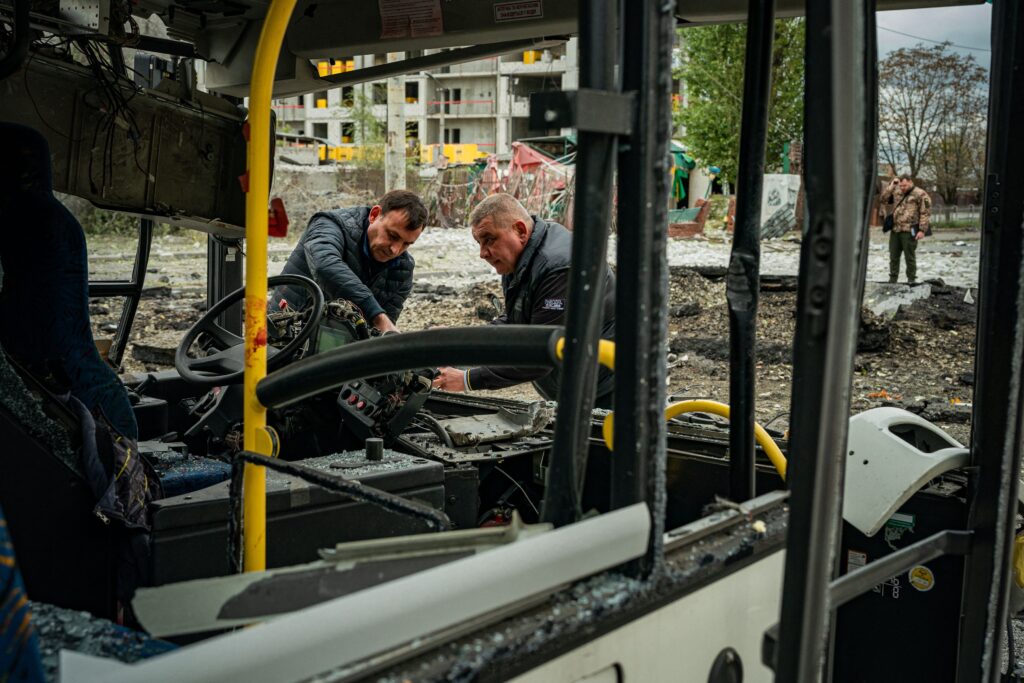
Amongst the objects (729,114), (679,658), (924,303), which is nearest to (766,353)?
(924,303)

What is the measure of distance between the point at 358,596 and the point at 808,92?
82 centimetres

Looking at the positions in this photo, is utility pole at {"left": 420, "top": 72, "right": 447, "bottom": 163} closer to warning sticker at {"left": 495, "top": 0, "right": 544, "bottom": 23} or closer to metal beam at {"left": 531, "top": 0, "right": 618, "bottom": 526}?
warning sticker at {"left": 495, "top": 0, "right": 544, "bottom": 23}

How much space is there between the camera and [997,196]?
74.4 inches

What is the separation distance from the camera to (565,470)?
1.37 meters

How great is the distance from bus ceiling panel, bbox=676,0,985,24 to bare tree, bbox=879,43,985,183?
1458 centimetres

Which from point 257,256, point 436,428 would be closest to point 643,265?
point 257,256

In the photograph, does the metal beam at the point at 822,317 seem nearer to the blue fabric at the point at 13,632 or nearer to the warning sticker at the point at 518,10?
the blue fabric at the point at 13,632

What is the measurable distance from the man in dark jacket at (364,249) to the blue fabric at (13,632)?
3.70 meters

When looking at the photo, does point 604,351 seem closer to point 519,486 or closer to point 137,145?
point 519,486

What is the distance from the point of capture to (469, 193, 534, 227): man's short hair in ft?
15.9

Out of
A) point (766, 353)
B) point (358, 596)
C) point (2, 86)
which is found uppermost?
point (2, 86)

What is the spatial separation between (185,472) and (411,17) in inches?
74.9

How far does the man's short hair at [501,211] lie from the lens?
4859 mm

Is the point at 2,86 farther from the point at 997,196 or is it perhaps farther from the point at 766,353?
the point at 766,353
